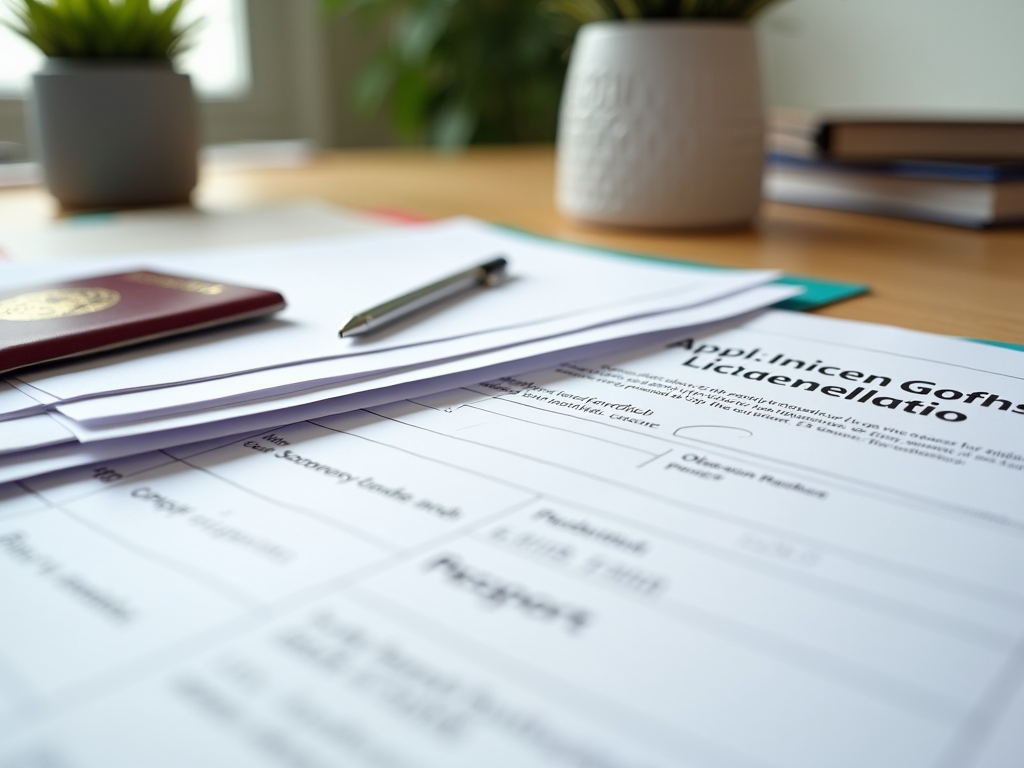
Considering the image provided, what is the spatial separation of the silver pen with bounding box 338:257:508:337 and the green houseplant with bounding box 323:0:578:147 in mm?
1587

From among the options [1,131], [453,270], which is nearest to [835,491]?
[453,270]

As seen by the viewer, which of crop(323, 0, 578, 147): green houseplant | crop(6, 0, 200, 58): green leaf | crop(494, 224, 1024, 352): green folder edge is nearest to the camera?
crop(494, 224, 1024, 352): green folder edge

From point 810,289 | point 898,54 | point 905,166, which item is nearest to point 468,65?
point 898,54

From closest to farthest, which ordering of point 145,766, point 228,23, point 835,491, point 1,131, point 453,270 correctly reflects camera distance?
1. point 145,766
2. point 835,491
3. point 453,270
4. point 1,131
5. point 228,23

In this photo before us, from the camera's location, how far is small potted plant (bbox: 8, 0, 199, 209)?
0.82 meters

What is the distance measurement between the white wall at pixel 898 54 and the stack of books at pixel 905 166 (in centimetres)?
57

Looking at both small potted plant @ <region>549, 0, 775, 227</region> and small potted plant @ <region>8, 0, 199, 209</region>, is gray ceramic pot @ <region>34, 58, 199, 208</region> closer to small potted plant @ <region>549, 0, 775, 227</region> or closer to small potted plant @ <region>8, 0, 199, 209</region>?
small potted plant @ <region>8, 0, 199, 209</region>

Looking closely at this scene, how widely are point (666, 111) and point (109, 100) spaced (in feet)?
1.71

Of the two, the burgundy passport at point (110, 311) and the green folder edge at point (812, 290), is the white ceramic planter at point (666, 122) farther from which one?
the burgundy passport at point (110, 311)

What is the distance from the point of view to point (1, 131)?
1865 mm

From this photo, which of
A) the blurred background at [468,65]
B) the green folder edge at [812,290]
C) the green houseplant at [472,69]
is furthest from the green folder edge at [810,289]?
the green houseplant at [472,69]

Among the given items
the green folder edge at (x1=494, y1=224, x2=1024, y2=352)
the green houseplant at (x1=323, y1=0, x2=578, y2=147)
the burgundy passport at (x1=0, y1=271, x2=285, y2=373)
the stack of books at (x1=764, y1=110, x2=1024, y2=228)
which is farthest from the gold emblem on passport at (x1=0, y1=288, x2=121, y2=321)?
the green houseplant at (x1=323, y1=0, x2=578, y2=147)

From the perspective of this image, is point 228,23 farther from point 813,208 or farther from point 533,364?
point 533,364

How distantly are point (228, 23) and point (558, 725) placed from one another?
91.3 inches
